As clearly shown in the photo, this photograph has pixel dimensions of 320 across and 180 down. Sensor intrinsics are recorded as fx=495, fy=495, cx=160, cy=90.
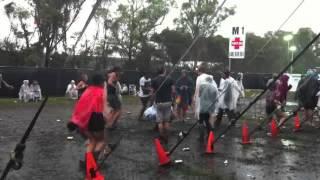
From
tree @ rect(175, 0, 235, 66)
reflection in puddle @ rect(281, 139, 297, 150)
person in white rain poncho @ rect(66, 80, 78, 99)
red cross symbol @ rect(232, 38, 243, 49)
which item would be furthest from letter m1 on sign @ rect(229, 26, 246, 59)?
tree @ rect(175, 0, 235, 66)

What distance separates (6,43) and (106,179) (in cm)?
3334

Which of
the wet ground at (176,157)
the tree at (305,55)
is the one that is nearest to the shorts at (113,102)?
the wet ground at (176,157)

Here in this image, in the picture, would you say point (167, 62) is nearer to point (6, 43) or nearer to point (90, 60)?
point (90, 60)

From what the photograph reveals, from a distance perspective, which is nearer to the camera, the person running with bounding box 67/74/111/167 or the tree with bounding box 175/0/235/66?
the person running with bounding box 67/74/111/167

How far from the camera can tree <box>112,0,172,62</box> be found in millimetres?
42750

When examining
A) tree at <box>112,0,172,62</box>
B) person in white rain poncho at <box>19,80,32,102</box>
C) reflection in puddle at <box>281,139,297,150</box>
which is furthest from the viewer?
tree at <box>112,0,172,62</box>

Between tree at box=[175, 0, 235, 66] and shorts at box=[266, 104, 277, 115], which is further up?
tree at box=[175, 0, 235, 66]

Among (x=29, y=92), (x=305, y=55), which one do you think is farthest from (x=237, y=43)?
(x=305, y=55)

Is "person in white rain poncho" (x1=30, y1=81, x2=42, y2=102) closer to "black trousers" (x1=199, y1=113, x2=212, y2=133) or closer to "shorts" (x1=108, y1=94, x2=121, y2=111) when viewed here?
"shorts" (x1=108, y1=94, x2=121, y2=111)

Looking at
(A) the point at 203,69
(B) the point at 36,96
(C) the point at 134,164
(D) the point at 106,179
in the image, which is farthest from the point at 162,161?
(B) the point at 36,96

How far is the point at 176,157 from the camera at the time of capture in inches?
381

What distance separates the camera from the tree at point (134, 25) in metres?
42.8

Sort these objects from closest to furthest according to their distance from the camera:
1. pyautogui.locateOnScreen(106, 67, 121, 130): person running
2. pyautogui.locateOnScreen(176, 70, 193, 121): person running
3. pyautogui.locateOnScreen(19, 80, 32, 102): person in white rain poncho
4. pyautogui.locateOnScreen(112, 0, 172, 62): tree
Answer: pyautogui.locateOnScreen(106, 67, 121, 130): person running < pyautogui.locateOnScreen(176, 70, 193, 121): person running < pyautogui.locateOnScreen(19, 80, 32, 102): person in white rain poncho < pyautogui.locateOnScreen(112, 0, 172, 62): tree

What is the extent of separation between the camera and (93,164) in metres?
7.03
